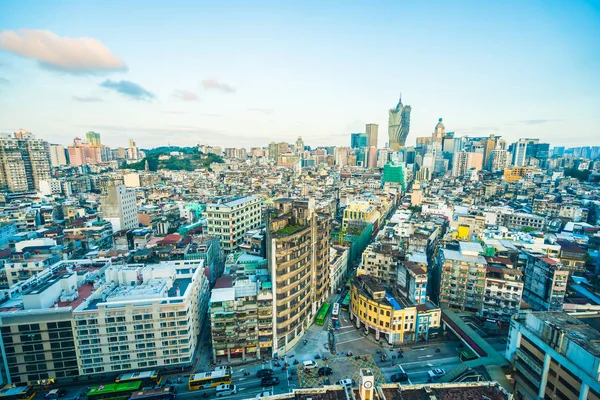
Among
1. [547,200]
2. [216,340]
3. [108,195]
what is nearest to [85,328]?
[216,340]

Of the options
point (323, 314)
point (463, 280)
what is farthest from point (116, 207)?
point (463, 280)

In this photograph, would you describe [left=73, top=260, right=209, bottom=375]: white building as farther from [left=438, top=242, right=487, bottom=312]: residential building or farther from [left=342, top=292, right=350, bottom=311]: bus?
[left=438, top=242, right=487, bottom=312]: residential building

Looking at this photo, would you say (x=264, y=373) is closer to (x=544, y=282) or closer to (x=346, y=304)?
(x=346, y=304)

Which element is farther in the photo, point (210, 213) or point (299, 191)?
point (299, 191)

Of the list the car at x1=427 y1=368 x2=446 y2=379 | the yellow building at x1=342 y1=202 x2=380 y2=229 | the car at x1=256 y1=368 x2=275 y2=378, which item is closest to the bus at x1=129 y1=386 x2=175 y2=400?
the car at x1=256 y1=368 x2=275 y2=378

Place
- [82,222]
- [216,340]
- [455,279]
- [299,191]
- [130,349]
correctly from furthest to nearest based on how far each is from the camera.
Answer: [299,191] → [82,222] → [455,279] → [216,340] → [130,349]

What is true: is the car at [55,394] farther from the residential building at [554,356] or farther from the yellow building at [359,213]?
the yellow building at [359,213]

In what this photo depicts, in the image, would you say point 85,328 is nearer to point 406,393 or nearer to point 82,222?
point 406,393

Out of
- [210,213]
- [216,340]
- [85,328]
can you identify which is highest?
[210,213]
